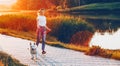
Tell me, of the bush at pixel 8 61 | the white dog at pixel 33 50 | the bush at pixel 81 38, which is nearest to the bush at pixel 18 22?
the bush at pixel 81 38

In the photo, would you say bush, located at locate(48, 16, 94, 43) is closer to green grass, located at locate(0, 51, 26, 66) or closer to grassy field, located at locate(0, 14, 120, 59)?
grassy field, located at locate(0, 14, 120, 59)

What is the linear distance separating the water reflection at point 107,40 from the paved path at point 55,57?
11.0 ft

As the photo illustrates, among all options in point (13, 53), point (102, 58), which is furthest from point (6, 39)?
point (102, 58)

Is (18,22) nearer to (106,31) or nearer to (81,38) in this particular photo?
(81,38)

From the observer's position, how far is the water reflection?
→ 21189 millimetres

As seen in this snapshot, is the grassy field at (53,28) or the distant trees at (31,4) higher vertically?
the distant trees at (31,4)

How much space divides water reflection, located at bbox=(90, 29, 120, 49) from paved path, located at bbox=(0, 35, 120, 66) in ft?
11.0

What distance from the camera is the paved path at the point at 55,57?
1523 cm

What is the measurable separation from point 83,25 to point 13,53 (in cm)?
720

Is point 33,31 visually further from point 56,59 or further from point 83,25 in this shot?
point 56,59

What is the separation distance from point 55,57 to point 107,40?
23.1 feet

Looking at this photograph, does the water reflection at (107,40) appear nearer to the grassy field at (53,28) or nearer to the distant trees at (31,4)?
the grassy field at (53,28)

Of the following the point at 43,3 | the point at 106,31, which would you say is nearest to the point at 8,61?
the point at 43,3

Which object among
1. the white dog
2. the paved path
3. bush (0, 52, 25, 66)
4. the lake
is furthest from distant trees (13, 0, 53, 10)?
bush (0, 52, 25, 66)
